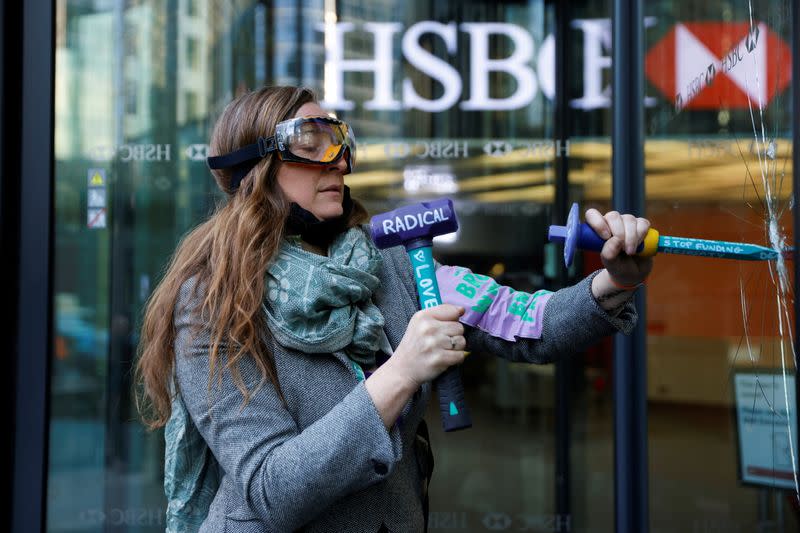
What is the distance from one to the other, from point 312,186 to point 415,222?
289mm

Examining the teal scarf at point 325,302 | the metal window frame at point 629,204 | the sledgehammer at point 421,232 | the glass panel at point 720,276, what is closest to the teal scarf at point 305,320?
the teal scarf at point 325,302

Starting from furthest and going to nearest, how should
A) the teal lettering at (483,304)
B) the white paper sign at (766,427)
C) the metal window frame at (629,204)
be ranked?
the metal window frame at (629,204)
the white paper sign at (766,427)
the teal lettering at (483,304)

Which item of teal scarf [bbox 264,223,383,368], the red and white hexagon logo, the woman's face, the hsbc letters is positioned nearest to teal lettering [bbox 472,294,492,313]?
teal scarf [bbox 264,223,383,368]

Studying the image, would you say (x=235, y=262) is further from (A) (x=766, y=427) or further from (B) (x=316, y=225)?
(A) (x=766, y=427)

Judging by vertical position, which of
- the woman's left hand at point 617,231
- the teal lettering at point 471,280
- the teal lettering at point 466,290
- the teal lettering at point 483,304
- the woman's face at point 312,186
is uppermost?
the woman's face at point 312,186

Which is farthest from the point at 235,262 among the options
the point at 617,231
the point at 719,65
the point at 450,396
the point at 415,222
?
the point at 719,65

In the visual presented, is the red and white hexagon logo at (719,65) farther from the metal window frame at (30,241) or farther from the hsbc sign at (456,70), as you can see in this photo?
the metal window frame at (30,241)

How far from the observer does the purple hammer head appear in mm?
1271

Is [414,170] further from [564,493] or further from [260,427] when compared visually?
[260,427]

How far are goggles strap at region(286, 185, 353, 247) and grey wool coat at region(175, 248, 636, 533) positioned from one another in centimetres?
12

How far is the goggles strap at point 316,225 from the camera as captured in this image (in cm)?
144

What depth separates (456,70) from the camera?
11.7 feet

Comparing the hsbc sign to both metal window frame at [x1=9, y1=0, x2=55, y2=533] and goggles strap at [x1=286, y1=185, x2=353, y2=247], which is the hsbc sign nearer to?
metal window frame at [x1=9, y1=0, x2=55, y2=533]

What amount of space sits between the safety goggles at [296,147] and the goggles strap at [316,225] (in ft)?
0.32
